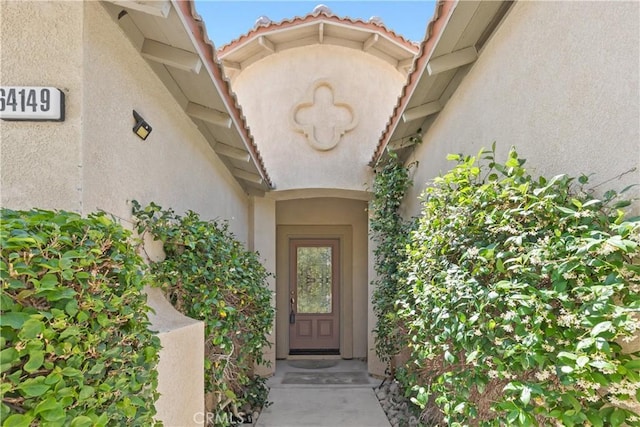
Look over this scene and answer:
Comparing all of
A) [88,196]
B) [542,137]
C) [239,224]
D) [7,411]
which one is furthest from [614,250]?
[239,224]

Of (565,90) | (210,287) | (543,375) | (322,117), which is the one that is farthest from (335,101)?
(543,375)

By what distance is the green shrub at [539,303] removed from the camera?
6.34ft

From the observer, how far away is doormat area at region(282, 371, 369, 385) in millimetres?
8945

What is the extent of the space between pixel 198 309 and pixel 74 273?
230 cm

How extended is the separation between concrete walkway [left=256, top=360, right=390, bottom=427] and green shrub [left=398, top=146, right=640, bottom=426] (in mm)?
3760

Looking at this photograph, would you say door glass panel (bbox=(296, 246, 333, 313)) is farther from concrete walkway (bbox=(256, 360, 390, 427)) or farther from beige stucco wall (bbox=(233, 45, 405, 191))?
beige stucco wall (bbox=(233, 45, 405, 191))

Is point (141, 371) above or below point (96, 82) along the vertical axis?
below

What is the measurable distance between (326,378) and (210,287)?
5764 mm

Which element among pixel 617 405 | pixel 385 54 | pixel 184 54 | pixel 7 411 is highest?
pixel 385 54

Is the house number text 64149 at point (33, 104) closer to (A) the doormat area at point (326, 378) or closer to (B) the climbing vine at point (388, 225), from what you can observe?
(B) the climbing vine at point (388, 225)

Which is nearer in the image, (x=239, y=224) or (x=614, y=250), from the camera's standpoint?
(x=614, y=250)

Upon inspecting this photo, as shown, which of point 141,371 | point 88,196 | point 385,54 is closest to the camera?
point 141,371

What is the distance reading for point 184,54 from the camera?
3.89 m

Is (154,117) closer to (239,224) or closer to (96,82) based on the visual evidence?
(96,82)
